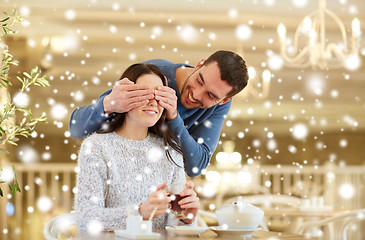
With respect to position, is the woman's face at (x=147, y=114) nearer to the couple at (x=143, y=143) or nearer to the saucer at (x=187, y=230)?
the couple at (x=143, y=143)

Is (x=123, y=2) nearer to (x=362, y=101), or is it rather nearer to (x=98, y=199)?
(x=98, y=199)

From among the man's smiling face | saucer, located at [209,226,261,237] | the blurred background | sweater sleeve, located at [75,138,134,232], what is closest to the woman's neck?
sweater sleeve, located at [75,138,134,232]

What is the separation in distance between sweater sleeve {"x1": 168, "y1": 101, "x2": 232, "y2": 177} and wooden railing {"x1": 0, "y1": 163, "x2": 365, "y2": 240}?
2.56 m

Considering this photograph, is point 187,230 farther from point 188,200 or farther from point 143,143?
point 143,143

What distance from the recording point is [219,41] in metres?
5.07

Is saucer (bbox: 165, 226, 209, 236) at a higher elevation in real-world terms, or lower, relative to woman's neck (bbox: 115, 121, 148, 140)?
lower

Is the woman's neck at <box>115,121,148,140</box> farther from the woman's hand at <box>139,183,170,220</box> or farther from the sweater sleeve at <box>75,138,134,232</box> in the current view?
the woman's hand at <box>139,183,170,220</box>

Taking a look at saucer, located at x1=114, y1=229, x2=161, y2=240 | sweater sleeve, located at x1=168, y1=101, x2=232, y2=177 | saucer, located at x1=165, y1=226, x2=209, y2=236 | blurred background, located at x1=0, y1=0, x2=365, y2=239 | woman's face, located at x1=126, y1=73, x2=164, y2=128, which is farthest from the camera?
blurred background, located at x1=0, y1=0, x2=365, y2=239

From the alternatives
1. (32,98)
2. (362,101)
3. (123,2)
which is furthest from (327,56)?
(362,101)

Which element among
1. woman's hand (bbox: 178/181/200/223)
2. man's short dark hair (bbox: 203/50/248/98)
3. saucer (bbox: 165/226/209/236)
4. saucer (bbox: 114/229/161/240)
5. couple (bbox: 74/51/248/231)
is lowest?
saucer (bbox: 114/229/161/240)

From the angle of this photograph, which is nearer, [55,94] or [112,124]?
[112,124]

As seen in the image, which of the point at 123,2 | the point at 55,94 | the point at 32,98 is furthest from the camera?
the point at 55,94

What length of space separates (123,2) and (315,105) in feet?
15.2

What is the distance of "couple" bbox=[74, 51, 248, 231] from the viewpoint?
138cm
